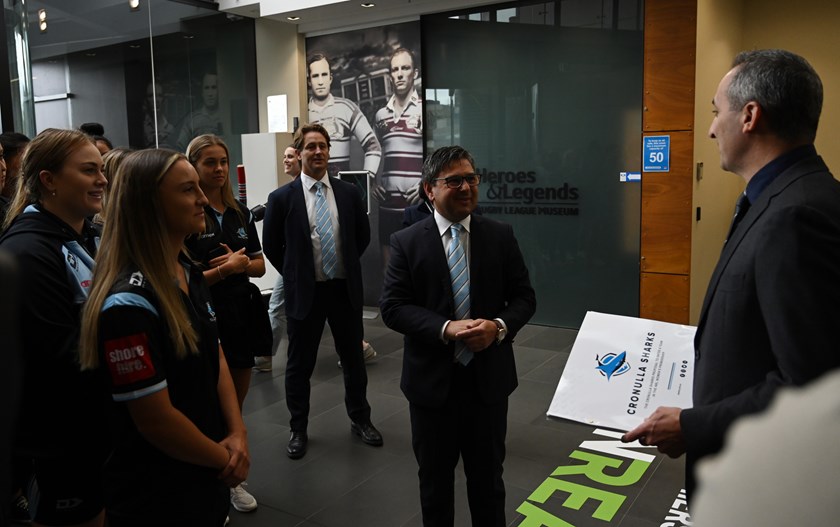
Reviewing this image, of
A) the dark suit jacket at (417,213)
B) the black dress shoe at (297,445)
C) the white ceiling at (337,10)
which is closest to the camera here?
the black dress shoe at (297,445)

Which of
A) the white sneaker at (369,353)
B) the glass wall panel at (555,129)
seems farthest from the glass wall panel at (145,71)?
the white sneaker at (369,353)

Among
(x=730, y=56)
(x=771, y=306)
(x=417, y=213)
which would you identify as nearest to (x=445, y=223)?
(x=771, y=306)

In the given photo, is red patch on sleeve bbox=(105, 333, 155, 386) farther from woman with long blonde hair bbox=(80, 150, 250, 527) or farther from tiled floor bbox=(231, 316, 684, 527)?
tiled floor bbox=(231, 316, 684, 527)

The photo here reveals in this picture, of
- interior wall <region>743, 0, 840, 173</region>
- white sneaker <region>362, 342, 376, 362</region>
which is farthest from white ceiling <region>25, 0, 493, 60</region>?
white sneaker <region>362, 342, 376, 362</region>

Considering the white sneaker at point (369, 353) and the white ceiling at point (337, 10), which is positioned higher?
the white ceiling at point (337, 10)

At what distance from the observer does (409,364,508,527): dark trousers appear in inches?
100

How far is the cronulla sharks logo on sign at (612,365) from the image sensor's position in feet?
6.42

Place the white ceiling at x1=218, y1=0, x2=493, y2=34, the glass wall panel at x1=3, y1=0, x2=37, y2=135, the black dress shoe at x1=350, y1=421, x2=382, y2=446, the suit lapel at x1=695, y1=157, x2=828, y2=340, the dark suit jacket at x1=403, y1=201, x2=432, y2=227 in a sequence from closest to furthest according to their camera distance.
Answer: the suit lapel at x1=695, y1=157, x2=828, y2=340 → the black dress shoe at x1=350, y1=421, x2=382, y2=446 → the dark suit jacket at x1=403, y1=201, x2=432, y2=227 → the glass wall panel at x1=3, y1=0, x2=37, y2=135 → the white ceiling at x1=218, y1=0, x2=493, y2=34

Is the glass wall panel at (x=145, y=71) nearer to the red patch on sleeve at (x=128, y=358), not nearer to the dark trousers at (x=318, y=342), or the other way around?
the dark trousers at (x=318, y=342)

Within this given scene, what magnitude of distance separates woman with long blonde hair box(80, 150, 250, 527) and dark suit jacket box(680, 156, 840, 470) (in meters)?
1.26

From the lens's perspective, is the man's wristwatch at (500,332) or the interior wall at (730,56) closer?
the man's wristwatch at (500,332)

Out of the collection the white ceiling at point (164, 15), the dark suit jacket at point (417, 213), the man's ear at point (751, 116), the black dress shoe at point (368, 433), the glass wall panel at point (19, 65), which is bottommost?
the black dress shoe at point (368, 433)

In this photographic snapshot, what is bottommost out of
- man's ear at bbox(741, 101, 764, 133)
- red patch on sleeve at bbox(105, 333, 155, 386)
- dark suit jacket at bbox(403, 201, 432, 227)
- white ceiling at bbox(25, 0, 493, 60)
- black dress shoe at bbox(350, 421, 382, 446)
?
black dress shoe at bbox(350, 421, 382, 446)

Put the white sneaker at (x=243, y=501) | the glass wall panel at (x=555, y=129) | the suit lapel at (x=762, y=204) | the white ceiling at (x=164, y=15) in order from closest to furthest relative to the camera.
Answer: the suit lapel at (x=762, y=204), the white sneaker at (x=243, y=501), the glass wall panel at (x=555, y=129), the white ceiling at (x=164, y=15)
